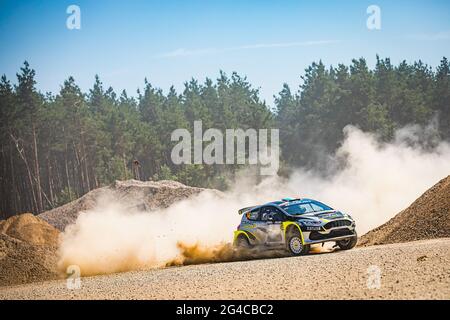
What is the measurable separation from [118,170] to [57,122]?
13883 millimetres

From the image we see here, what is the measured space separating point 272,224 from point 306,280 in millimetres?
6477

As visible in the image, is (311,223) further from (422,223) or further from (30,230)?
(30,230)

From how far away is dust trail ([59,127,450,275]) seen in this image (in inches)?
872

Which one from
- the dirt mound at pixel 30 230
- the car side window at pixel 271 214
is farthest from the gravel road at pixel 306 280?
the dirt mound at pixel 30 230

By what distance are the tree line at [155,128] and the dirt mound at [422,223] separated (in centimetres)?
4158

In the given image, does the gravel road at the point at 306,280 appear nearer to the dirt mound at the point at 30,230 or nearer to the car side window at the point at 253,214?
the car side window at the point at 253,214

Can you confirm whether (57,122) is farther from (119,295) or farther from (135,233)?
(119,295)

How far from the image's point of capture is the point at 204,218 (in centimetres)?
3017

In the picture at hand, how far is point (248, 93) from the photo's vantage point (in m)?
104

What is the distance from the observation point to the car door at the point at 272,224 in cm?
1931

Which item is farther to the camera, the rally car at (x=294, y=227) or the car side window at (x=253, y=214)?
the car side window at (x=253, y=214)

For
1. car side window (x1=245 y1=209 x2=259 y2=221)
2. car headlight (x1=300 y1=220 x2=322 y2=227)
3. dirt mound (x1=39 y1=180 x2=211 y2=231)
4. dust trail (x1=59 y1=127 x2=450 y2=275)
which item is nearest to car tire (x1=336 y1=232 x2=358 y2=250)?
car headlight (x1=300 y1=220 x2=322 y2=227)

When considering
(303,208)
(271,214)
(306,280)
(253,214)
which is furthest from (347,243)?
(306,280)
